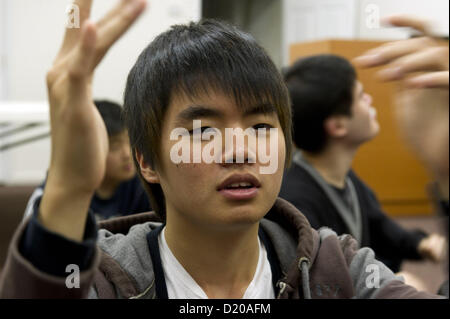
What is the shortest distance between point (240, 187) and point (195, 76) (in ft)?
0.36

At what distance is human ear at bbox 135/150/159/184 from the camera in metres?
0.55

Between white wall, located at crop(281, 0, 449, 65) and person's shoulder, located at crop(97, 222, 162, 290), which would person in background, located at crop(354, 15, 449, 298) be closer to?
person's shoulder, located at crop(97, 222, 162, 290)

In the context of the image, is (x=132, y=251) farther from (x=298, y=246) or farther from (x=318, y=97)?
(x=318, y=97)

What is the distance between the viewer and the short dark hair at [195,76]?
509 mm

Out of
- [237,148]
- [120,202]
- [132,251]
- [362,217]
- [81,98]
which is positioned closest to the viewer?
[81,98]

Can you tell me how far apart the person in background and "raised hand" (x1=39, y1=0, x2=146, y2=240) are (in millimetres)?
213

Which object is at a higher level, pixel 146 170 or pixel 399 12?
pixel 399 12

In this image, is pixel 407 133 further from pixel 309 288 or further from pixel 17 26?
pixel 17 26

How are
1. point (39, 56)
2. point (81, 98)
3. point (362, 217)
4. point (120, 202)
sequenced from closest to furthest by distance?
1. point (81, 98)
2. point (362, 217)
3. point (120, 202)
4. point (39, 56)

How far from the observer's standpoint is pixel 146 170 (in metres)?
0.56

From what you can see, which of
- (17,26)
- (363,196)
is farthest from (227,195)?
(17,26)

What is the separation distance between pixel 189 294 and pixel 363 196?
0.67 meters

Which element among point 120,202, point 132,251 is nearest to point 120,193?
point 120,202

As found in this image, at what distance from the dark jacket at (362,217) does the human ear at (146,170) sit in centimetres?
14
